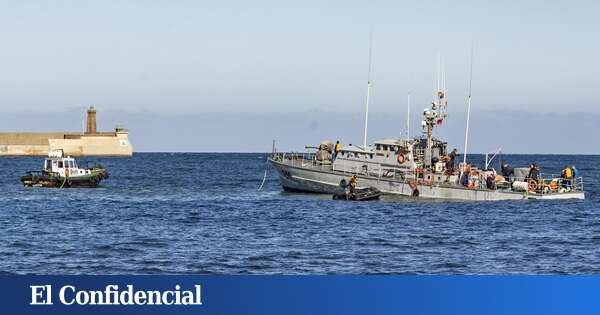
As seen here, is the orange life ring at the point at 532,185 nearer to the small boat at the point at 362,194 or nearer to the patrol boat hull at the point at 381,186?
the patrol boat hull at the point at 381,186

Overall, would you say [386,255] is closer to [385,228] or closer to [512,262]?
[512,262]

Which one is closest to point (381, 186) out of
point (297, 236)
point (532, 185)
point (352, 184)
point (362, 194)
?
point (352, 184)

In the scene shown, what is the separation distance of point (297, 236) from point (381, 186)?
27.4m

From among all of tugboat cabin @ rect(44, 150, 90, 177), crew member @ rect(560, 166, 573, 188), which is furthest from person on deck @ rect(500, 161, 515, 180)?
tugboat cabin @ rect(44, 150, 90, 177)

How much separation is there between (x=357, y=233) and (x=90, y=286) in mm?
38029

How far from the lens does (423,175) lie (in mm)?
72312

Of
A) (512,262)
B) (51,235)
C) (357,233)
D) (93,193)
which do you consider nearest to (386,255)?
(512,262)

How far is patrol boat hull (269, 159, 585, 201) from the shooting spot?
69875mm

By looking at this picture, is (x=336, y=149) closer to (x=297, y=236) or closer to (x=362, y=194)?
(x=362, y=194)

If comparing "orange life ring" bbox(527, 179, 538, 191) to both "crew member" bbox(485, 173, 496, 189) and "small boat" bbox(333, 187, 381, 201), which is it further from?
"small boat" bbox(333, 187, 381, 201)

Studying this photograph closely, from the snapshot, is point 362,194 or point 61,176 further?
point 61,176

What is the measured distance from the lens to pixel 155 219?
57406mm

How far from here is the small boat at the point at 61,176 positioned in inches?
3661

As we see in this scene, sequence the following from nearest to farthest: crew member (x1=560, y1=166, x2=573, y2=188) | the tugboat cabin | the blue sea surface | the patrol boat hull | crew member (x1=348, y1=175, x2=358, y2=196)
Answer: the blue sea surface < the patrol boat hull < crew member (x1=348, y1=175, x2=358, y2=196) < crew member (x1=560, y1=166, x2=573, y2=188) < the tugboat cabin
